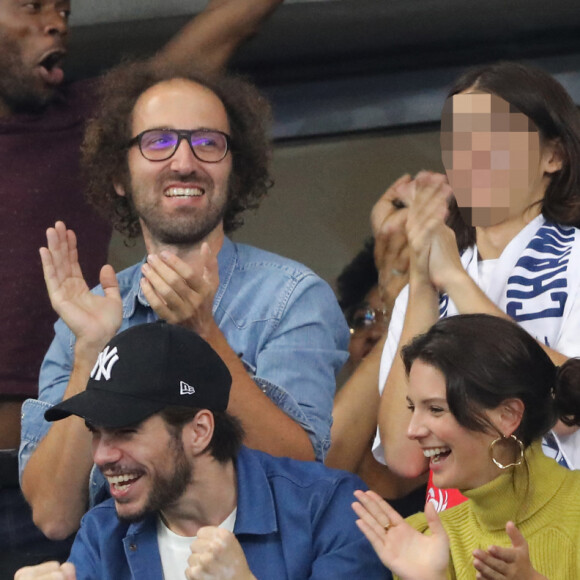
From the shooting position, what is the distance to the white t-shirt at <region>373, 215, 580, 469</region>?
203 cm

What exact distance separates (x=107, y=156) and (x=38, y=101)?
30 centimetres

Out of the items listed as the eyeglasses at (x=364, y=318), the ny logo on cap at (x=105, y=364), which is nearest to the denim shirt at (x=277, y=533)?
the ny logo on cap at (x=105, y=364)

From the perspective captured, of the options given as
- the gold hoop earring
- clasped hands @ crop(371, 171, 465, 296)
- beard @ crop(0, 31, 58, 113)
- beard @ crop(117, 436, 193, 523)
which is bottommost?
beard @ crop(117, 436, 193, 523)

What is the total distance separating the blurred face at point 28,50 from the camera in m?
2.83

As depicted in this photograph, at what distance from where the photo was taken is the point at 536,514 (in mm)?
1880

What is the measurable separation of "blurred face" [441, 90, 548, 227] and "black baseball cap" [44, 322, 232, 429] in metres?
0.49

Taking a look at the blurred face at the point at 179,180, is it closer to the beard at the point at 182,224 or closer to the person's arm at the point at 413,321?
the beard at the point at 182,224

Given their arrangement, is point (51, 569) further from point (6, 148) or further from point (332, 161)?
point (332, 161)

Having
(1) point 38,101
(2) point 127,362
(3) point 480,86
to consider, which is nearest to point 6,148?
(1) point 38,101

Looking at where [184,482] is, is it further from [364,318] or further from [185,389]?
[364,318]

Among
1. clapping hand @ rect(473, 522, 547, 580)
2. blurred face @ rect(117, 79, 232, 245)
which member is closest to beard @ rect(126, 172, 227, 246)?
blurred face @ rect(117, 79, 232, 245)

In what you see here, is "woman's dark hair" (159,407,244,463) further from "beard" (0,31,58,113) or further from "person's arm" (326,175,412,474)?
"beard" (0,31,58,113)

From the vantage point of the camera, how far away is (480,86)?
2174 mm

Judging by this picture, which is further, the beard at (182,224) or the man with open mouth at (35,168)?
the man with open mouth at (35,168)
